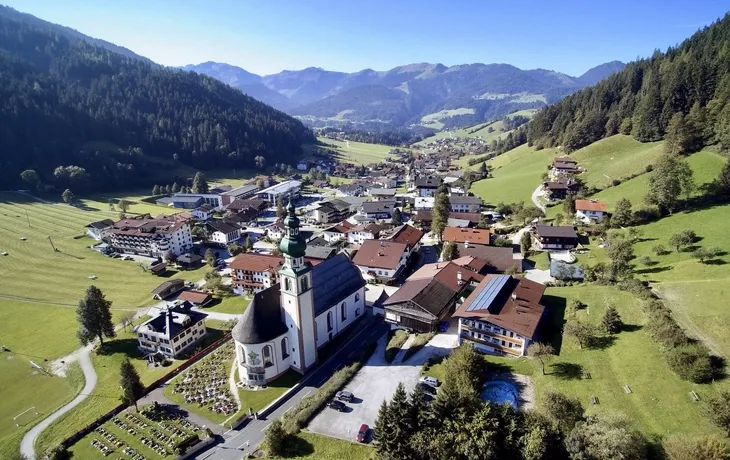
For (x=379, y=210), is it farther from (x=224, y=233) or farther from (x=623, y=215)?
(x=623, y=215)

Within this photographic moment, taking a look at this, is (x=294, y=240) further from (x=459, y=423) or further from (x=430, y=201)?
(x=430, y=201)

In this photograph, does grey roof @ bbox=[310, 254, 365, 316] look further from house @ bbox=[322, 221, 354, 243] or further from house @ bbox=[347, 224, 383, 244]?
house @ bbox=[322, 221, 354, 243]

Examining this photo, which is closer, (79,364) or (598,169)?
(79,364)

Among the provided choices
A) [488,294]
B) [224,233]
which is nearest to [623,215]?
[488,294]

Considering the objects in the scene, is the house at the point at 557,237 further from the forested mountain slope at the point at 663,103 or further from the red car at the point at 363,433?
the red car at the point at 363,433

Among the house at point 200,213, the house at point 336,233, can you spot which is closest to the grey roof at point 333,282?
the house at point 336,233

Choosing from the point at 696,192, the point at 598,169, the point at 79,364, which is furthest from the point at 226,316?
the point at 598,169
